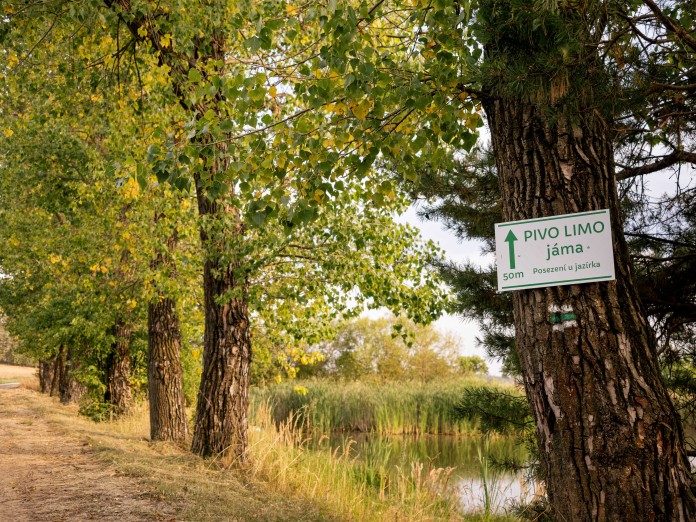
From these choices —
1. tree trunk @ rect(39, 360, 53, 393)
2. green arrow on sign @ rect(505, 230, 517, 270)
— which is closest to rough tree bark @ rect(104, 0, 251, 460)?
green arrow on sign @ rect(505, 230, 517, 270)

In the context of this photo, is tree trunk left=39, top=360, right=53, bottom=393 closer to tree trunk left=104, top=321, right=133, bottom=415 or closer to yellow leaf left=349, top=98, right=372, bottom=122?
tree trunk left=104, top=321, right=133, bottom=415

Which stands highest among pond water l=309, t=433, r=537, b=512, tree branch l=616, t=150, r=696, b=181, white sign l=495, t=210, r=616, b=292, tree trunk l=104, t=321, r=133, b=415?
tree branch l=616, t=150, r=696, b=181

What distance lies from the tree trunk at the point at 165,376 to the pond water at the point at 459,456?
7.49 ft

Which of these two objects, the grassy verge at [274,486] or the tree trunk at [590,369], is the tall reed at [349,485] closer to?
the grassy verge at [274,486]

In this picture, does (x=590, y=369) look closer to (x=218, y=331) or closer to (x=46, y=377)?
(x=218, y=331)

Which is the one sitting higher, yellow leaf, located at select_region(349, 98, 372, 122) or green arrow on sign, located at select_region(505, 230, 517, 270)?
yellow leaf, located at select_region(349, 98, 372, 122)

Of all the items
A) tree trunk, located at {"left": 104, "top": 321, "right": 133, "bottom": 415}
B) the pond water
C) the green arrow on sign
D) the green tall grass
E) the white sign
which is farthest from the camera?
the green tall grass

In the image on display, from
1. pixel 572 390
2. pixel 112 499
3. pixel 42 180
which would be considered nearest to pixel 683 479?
pixel 572 390

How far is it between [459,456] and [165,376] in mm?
6632

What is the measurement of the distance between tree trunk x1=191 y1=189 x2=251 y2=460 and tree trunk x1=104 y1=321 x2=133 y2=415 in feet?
25.5

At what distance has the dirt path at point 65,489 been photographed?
580 centimetres

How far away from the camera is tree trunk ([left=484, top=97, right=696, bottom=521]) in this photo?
3.01m

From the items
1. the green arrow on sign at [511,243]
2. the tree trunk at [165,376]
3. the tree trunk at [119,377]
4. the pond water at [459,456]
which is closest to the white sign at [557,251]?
the green arrow on sign at [511,243]

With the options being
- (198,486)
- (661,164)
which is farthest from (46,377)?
(661,164)
